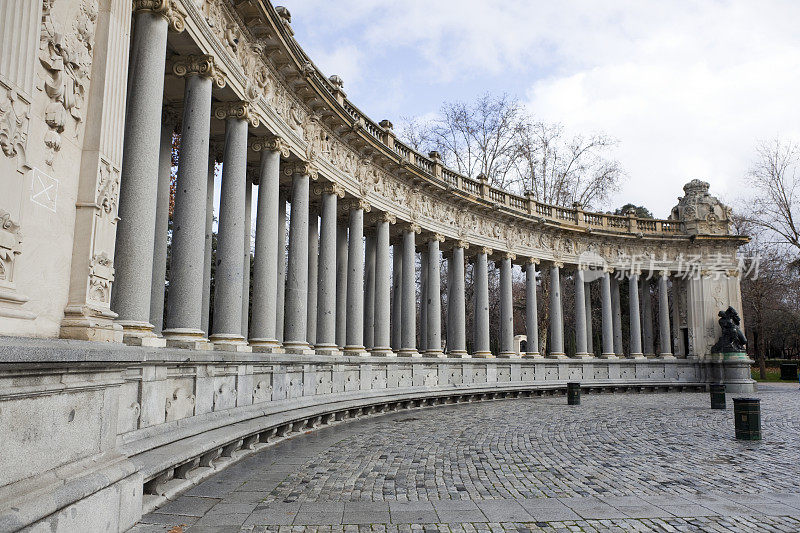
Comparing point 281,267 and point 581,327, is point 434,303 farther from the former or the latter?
point 581,327

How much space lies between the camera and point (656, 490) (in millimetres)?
9164

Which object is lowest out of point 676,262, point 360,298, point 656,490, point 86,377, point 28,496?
point 656,490

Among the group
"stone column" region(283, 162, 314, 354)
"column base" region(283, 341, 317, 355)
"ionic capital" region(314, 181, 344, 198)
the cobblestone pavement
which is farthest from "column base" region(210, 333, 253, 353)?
"ionic capital" region(314, 181, 344, 198)

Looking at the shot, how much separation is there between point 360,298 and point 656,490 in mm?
16268

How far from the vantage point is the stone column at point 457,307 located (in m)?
31.1

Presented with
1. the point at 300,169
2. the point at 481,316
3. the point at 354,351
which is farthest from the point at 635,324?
the point at 300,169

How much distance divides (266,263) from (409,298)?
40.0 feet

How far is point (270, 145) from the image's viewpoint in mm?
17875

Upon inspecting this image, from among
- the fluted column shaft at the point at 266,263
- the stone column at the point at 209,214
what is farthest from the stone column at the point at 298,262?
the stone column at the point at 209,214

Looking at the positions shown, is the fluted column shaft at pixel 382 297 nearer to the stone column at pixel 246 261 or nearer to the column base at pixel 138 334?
the stone column at pixel 246 261

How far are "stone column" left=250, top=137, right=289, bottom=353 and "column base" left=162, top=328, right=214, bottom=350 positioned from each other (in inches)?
162

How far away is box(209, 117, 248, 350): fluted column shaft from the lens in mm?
14797

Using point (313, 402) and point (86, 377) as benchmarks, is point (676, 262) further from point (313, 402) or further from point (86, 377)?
point (86, 377)

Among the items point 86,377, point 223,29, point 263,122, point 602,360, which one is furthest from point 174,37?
point 602,360
